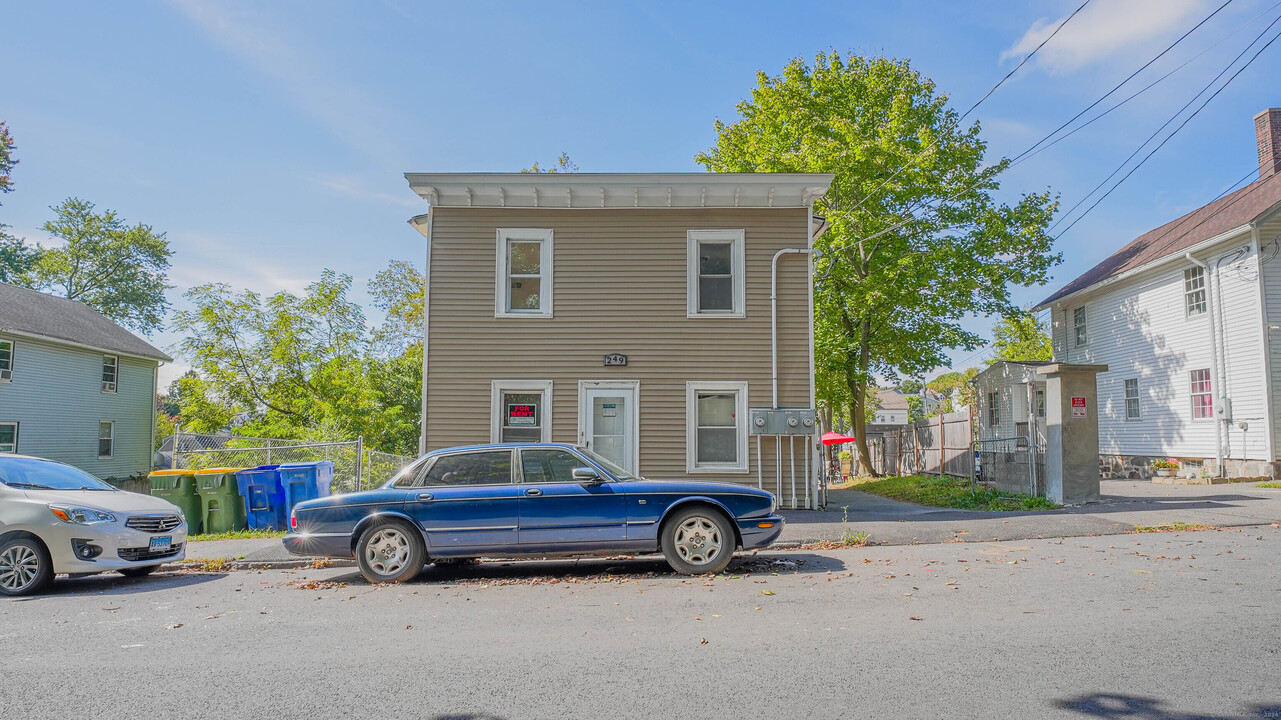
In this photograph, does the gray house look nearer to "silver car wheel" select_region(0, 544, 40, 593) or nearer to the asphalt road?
"silver car wheel" select_region(0, 544, 40, 593)

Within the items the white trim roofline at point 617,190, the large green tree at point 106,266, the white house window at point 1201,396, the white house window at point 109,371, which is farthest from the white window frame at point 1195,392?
the large green tree at point 106,266

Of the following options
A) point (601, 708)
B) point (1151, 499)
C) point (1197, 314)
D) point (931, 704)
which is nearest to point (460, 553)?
point (601, 708)

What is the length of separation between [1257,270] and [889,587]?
643 inches

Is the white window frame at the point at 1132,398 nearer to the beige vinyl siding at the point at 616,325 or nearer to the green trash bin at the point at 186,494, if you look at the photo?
the beige vinyl siding at the point at 616,325

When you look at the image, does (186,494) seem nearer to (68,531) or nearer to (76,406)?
(68,531)

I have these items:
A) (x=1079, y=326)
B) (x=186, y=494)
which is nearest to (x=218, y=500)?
(x=186, y=494)

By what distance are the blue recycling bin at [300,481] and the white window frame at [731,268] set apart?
692 cm

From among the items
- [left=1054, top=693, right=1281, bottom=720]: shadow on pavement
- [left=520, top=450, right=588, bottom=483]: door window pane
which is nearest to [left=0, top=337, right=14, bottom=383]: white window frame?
[left=520, top=450, right=588, bottom=483]: door window pane

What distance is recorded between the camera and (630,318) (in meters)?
14.2

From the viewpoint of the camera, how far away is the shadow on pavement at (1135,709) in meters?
3.78

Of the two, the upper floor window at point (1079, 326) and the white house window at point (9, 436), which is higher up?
the upper floor window at point (1079, 326)

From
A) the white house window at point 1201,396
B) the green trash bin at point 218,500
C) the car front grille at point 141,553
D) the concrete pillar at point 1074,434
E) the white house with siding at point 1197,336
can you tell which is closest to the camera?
the car front grille at point 141,553

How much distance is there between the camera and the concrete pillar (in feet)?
43.4

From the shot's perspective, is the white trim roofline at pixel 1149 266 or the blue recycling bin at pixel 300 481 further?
the white trim roofline at pixel 1149 266
